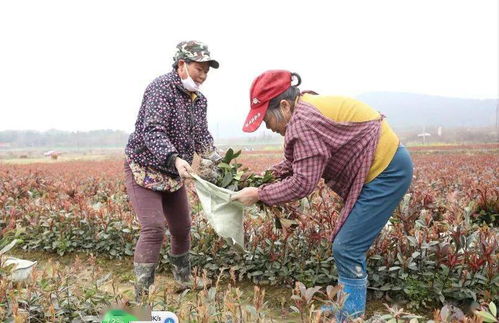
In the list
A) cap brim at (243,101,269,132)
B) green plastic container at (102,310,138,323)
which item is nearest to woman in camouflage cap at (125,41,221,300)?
cap brim at (243,101,269,132)

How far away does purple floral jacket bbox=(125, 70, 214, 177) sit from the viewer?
2.71 metres

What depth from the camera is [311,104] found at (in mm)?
2336

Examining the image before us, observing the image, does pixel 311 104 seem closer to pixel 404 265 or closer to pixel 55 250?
pixel 404 265

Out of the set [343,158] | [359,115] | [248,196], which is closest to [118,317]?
[248,196]

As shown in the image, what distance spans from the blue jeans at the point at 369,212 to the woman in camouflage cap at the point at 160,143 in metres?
0.98

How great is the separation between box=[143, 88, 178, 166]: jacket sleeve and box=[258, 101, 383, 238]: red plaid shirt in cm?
64

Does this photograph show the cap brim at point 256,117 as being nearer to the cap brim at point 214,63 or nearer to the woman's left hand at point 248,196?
the woman's left hand at point 248,196

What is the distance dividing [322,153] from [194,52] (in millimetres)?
1109

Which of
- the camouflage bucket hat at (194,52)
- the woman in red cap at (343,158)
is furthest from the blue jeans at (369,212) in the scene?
the camouflage bucket hat at (194,52)

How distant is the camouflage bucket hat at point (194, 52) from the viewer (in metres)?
2.76

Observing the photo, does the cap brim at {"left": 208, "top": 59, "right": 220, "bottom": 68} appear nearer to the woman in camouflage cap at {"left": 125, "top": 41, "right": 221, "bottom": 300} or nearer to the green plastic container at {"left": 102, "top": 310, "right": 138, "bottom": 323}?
the woman in camouflage cap at {"left": 125, "top": 41, "right": 221, "bottom": 300}

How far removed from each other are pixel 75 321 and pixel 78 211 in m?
3.08

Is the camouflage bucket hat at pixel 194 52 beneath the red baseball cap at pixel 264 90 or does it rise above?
above

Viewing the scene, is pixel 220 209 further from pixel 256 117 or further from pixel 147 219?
pixel 256 117
